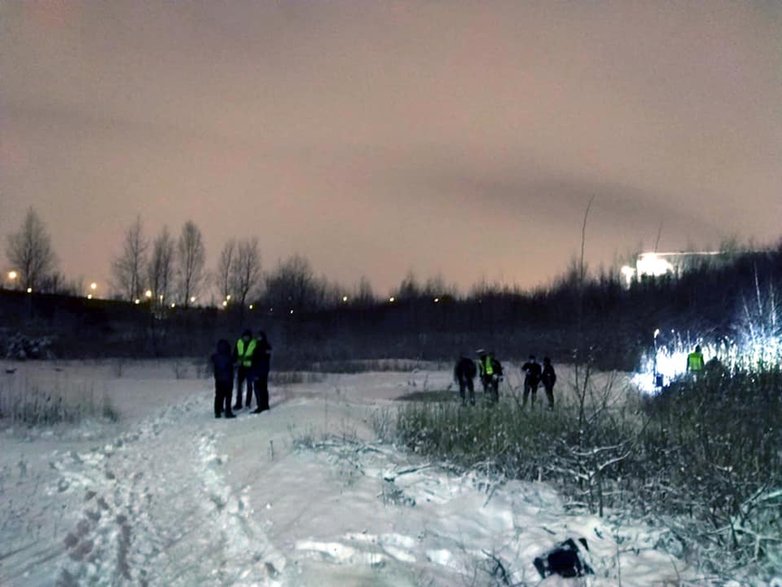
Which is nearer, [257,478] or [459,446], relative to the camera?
[257,478]

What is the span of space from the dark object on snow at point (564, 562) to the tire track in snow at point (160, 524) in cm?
234

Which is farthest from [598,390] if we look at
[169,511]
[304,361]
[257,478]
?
[304,361]

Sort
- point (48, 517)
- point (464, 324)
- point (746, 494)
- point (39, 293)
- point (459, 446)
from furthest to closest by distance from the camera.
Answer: point (464, 324), point (39, 293), point (459, 446), point (48, 517), point (746, 494)

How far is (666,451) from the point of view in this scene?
9.73 meters

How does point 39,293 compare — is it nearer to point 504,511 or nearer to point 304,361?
point 304,361

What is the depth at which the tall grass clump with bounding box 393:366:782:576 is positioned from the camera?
7.59m

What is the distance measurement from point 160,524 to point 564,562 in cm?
422

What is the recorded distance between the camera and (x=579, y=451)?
974cm

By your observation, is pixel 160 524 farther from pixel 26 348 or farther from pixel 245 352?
pixel 26 348

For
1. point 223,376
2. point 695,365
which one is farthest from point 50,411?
point 695,365

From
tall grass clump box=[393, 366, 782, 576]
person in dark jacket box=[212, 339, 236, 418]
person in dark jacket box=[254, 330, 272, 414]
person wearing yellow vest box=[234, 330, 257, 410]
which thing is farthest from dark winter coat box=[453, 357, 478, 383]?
tall grass clump box=[393, 366, 782, 576]

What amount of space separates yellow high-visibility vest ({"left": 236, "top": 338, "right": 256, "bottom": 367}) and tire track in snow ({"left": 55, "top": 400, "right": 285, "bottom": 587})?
433 cm

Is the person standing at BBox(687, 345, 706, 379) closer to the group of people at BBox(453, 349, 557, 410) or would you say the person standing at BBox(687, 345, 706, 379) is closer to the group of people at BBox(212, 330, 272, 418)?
the group of people at BBox(453, 349, 557, 410)

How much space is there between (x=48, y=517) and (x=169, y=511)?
4.18ft
